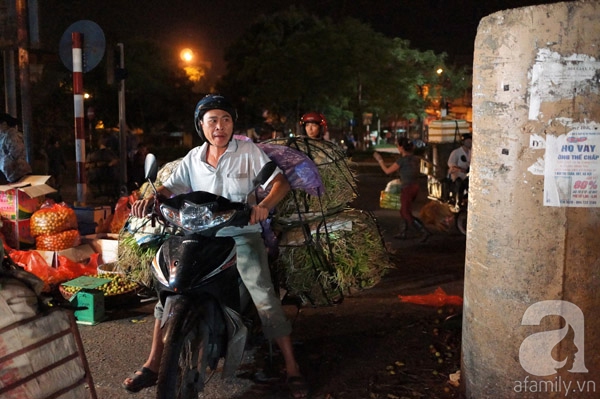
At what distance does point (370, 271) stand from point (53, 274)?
147 inches

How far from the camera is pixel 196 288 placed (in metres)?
3.71

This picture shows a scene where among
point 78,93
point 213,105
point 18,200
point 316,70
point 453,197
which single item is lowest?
point 453,197

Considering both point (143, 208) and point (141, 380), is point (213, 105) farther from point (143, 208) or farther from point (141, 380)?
point (141, 380)

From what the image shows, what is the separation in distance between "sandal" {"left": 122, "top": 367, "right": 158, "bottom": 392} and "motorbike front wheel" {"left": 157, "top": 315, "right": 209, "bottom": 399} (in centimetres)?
52

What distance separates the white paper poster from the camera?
10.5 ft

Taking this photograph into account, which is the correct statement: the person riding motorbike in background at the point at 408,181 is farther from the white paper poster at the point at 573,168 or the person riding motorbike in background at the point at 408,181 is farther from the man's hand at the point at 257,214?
the white paper poster at the point at 573,168

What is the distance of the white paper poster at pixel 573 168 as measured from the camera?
321cm

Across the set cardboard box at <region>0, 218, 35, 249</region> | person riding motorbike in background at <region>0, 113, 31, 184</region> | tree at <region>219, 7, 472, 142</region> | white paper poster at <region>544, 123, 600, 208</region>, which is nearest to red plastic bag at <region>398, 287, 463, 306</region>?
white paper poster at <region>544, 123, 600, 208</region>

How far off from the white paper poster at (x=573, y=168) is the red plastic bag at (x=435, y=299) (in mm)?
3235

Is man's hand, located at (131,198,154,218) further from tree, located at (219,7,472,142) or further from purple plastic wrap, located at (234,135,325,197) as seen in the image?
tree, located at (219,7,472,142)

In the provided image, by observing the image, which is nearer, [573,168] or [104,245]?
[573,168]

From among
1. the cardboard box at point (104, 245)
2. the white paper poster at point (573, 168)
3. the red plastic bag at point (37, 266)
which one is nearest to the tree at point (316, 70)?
the cardboard box at point (104, 245)

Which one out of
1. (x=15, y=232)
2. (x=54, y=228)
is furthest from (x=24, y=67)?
(x=54, y=228)

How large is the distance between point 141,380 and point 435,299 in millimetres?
3394
